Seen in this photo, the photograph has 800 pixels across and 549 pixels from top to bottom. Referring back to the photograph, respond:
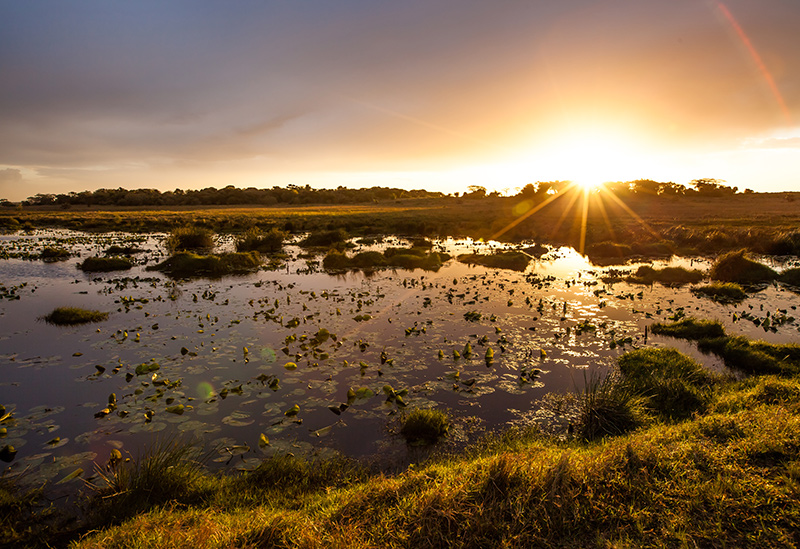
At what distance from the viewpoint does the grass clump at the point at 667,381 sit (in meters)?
8.85

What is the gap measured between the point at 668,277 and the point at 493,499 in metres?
24.5

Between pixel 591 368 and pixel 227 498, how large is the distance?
10.3 m

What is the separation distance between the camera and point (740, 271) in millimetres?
23234

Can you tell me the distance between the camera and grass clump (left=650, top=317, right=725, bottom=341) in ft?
44.3

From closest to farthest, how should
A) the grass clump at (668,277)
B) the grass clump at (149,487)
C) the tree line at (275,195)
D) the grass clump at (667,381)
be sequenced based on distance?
the grass clump at (149,487) → the grass clump at (667,381) → the grass clump at (668,277) → the tree line at (275,195)

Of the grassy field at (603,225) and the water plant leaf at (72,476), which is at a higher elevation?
the grassy field at (603,225)

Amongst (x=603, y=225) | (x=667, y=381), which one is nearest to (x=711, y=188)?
(x=603, y=225)

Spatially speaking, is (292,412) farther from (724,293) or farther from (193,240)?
(193,240)

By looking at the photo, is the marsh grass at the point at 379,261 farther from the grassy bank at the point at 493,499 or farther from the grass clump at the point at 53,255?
the grass clump at the point at 53,255

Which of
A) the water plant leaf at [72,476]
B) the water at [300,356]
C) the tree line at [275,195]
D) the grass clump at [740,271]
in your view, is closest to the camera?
the water plant leaf at [72,476]

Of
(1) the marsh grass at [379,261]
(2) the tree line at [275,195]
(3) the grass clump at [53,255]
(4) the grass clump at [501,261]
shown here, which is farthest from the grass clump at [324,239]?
(2) the tree line at [275,195]

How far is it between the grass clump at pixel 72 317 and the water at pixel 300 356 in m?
0.52

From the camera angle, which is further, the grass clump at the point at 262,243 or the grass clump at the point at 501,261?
the grass clump at the point at 262,243

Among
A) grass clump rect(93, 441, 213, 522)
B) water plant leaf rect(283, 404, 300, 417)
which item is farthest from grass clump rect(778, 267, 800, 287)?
grass clump rect(93, 441, 213, 522)
